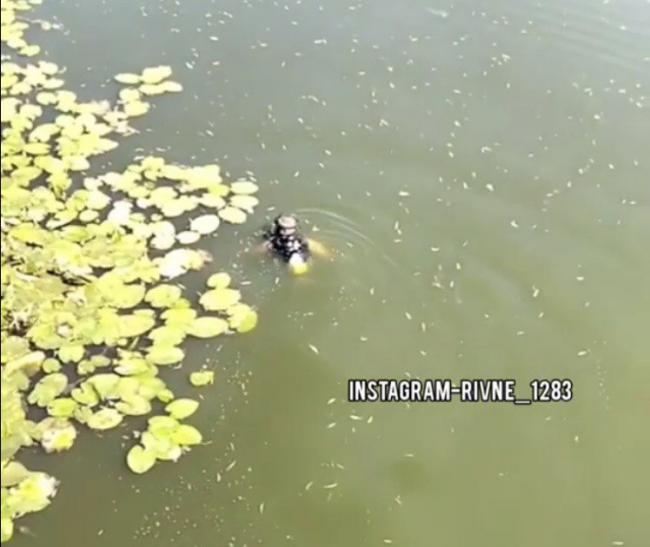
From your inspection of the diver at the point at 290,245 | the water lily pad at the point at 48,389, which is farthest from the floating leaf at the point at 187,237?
the water lily pad at the point at 48,389

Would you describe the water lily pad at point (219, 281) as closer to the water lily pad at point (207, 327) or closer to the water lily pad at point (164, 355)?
the water lily pad at point (207, 327)

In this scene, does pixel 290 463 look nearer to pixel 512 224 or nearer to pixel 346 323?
pixel 346 323

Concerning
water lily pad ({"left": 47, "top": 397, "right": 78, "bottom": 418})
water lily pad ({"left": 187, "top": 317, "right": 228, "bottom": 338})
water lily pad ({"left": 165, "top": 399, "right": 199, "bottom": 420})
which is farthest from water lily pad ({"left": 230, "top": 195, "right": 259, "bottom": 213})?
water lily pad ({"left": 47, "top": 397, "right": 78, "bottom": 418})

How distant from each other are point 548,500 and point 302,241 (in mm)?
1133

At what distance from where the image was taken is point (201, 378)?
2711mm

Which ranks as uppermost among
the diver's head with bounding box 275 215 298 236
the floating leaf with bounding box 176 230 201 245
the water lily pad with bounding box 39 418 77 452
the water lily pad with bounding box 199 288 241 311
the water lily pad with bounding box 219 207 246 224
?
the diver's head with bounding box 275 215 298 236

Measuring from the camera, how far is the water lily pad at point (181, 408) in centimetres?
262

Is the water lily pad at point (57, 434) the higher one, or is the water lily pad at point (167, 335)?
the water lily pad at point (167, 335)

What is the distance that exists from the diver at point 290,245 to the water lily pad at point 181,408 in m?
0.63

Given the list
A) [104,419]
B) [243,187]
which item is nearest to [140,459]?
[104,419]

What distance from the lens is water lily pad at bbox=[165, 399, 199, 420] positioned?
2615 millimetres

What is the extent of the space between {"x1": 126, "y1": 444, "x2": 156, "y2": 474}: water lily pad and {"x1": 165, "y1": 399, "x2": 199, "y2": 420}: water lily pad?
0.14 meters

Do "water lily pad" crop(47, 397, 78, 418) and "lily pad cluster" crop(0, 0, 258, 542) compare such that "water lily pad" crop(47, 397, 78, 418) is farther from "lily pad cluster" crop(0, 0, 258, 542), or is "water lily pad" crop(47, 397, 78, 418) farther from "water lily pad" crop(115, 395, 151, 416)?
"water lily pad" crop(115, 395, 151, 416)

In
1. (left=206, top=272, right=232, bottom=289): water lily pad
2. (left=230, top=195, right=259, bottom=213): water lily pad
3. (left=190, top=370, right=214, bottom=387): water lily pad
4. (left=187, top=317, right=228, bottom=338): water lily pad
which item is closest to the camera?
(left=190, top=370, right=214, bottom=387): water lily pad
